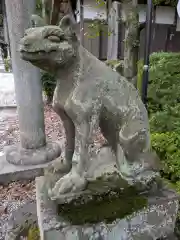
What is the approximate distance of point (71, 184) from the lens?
1.26m

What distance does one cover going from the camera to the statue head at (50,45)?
107cm

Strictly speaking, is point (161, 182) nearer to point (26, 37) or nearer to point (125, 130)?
point (125, 130)

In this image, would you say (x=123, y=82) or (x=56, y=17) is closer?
(x=123, y=82)

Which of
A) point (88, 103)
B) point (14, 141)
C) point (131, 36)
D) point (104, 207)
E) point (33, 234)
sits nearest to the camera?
point (88, 103)

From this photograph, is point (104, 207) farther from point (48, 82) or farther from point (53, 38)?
point (48, 82)

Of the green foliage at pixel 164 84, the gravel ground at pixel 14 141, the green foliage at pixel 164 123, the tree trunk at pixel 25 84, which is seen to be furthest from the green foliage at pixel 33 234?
the green foliage at pixel 164 84

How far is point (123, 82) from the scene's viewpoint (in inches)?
50.7

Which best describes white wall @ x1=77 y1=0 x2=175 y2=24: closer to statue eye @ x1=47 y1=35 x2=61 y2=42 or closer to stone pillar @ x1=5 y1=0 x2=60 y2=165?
stone pillar @ x1=5 y1=0 x2=60 y2=165

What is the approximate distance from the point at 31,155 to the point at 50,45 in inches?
73.4

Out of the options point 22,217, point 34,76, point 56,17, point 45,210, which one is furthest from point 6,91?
point 45,210

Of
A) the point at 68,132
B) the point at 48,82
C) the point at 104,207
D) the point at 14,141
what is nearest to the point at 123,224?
the point at 104,207

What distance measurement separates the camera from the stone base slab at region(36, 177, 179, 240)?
1.25 meters

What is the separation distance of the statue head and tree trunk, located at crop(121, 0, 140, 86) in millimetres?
3303

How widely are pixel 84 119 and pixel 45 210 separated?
1.78ft
